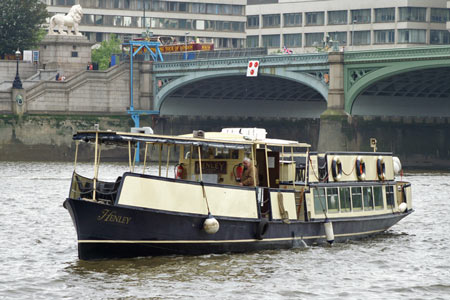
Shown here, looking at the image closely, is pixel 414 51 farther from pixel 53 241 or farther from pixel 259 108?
pixel 53 241

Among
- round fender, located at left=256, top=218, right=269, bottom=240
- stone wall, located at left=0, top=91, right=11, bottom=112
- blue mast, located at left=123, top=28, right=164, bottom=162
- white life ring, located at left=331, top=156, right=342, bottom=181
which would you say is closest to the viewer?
round fender, located at left=256, top=218, right=269, bottom=240

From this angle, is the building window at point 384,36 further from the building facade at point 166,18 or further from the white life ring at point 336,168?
the white life ring at point 336,168

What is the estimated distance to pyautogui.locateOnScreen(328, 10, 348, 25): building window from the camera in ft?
383

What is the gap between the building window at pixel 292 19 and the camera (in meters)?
121

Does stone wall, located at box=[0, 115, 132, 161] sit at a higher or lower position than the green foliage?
lower

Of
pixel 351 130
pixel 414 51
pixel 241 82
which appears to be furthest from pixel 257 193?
pixel 241 82

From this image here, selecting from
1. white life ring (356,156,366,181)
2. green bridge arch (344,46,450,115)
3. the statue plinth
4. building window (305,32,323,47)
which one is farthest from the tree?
white life ring (356,156,366,181)

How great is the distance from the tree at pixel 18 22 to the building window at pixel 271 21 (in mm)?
37212

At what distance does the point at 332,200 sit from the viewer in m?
30.4

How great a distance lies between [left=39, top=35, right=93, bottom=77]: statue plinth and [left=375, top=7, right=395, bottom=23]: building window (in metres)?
38.6

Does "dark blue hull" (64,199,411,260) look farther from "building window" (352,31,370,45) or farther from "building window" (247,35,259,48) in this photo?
"building window" (247,35,259,48)

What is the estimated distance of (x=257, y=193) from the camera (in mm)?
27516

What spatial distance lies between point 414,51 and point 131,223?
40750 mm

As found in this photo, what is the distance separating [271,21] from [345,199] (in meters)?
95.4
